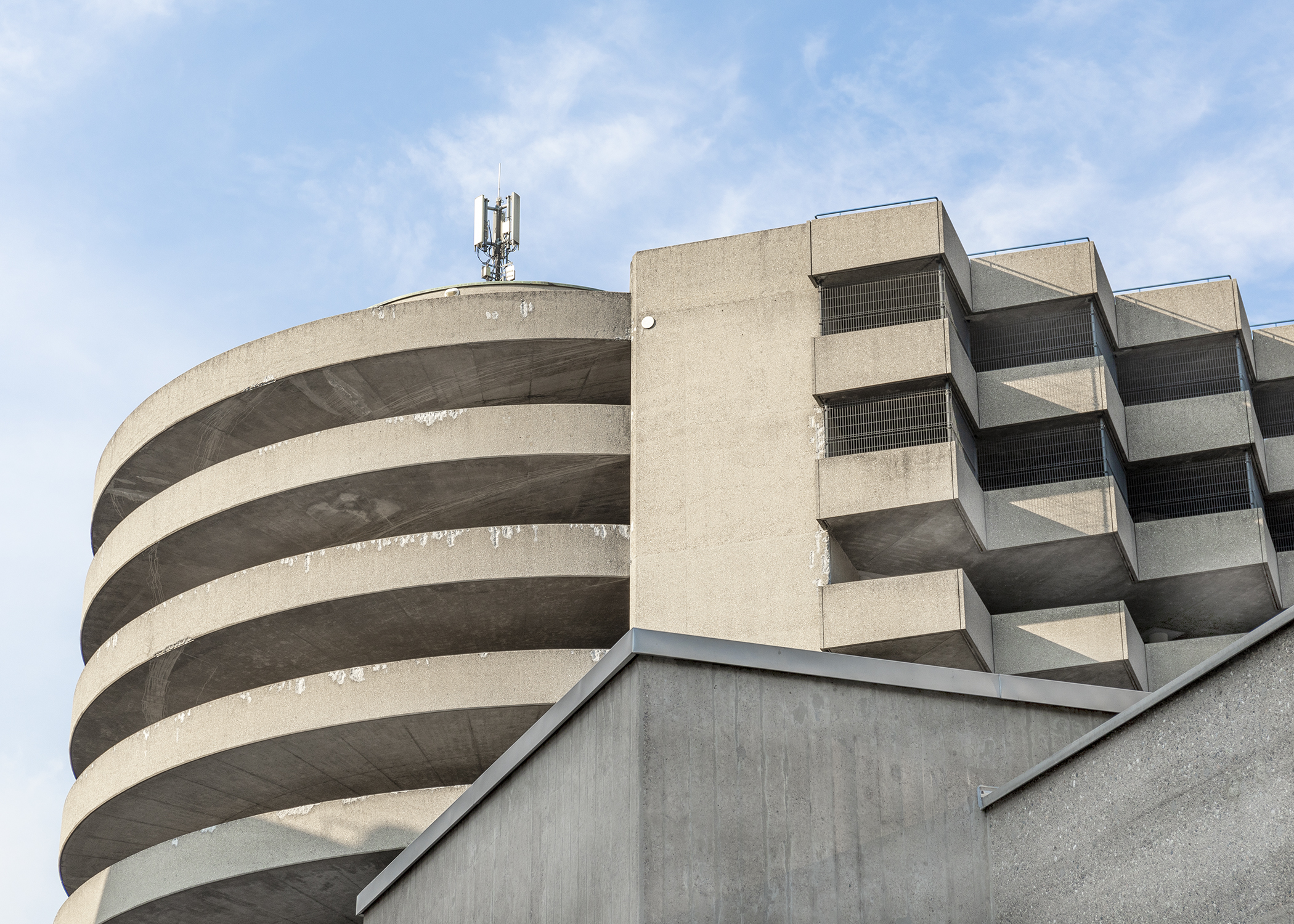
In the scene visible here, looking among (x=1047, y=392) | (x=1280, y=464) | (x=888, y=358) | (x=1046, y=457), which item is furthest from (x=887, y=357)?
(x=1280, y=464)

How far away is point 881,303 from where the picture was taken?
1126 inches

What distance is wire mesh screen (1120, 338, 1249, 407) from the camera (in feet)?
99.6

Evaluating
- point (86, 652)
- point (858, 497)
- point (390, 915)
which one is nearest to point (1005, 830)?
point (390, 915)

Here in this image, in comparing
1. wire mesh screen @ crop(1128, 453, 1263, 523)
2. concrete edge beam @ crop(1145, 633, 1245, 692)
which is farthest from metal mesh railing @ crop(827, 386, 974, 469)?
concrete edge beam @ crop(1145, 633, 1245, 692)

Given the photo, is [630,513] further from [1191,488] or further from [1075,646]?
[1191,488]

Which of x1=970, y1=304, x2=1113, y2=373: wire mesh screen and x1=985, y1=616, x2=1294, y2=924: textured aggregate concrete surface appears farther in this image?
x1=970, y1=304, x2=1113, y2=373: wire mesh screen

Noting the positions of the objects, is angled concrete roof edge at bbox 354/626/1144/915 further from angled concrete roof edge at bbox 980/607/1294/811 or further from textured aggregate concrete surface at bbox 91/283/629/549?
textured aggregate concrete surface at bbox 91/283/629/549

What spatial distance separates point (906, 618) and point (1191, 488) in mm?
7688

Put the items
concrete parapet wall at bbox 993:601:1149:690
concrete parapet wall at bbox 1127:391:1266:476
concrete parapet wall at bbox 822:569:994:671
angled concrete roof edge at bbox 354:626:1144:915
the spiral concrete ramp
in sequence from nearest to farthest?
1. angled concrete roof edge at bbox 354:626:1144:915
2. concrete parapet wall at bbox 822:569:994:671
3. concrete parapet wall at bbox 993:601:1149:690
4. the spiral concrete ramp
5. concrete parapet wall at bbox 1127:391:1266:476

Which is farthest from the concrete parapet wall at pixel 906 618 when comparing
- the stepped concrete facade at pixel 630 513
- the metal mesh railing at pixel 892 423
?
the metal mesh railing at pixel 892 423

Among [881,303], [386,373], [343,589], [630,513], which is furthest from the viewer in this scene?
[386,373]

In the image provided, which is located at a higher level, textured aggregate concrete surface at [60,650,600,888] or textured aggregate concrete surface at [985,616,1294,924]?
textured aggregate concrete surface at [60,650,600,888]

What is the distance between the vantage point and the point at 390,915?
585 inches

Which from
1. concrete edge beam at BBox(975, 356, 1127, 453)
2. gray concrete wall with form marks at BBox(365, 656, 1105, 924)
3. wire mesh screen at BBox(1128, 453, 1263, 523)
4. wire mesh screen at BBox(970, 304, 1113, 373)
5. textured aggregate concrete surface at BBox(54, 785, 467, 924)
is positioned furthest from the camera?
wire mesh screen at BBox(970, 304, 1113, 373)
